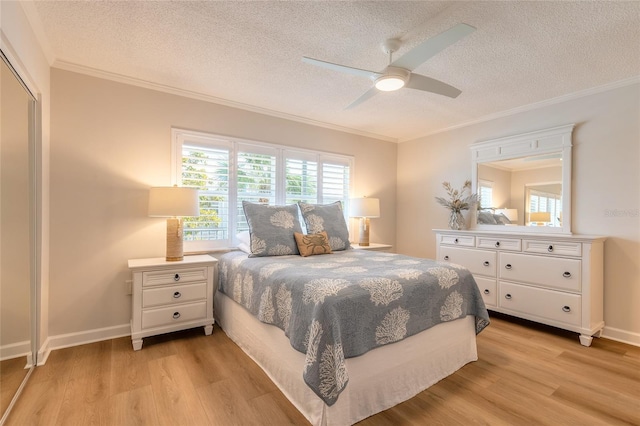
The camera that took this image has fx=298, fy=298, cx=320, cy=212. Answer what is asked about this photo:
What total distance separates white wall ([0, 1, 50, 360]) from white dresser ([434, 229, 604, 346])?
4.21 meters

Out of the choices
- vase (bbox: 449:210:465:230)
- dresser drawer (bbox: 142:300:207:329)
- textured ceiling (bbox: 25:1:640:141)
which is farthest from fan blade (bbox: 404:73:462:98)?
dresser drawer (bbox: 142:300:207:329)

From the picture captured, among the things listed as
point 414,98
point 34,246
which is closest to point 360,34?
point 414,98

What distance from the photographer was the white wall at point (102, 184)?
2.61 metres

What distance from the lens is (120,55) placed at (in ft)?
8.13

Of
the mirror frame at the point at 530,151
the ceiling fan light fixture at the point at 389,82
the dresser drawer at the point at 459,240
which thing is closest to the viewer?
the ceiling fan light fixture at the point at 389,82

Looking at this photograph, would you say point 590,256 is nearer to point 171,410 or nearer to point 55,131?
point 171,410

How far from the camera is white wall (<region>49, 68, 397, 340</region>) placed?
261 centimetres

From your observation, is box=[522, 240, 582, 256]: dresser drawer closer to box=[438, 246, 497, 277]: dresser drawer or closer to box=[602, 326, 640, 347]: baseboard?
box=[438, 246, 497, 277]: dresser drawer

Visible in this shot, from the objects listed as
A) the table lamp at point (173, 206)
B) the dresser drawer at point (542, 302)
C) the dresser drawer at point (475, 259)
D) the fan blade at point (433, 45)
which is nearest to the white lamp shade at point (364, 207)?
the dresser drawer at point (475, 259)

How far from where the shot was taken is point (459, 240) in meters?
3.76

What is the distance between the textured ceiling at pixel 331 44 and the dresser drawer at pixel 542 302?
2.07 m

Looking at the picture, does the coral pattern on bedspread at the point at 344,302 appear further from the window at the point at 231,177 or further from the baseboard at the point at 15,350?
the baseboard at the point at 15,350

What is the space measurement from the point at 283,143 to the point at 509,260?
9.82 feet

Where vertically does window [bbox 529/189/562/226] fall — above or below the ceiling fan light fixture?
below
